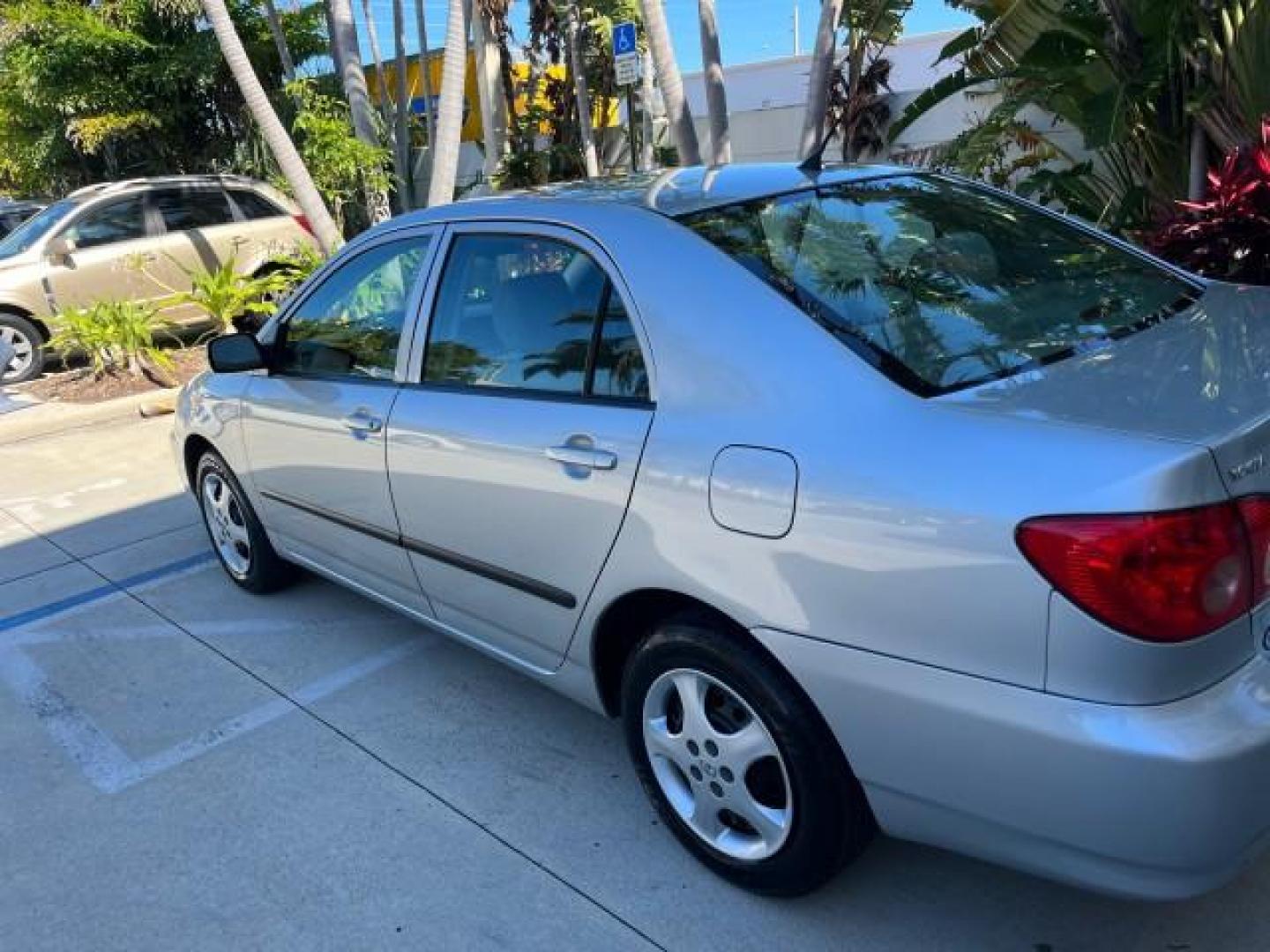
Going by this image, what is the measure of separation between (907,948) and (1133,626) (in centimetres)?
102

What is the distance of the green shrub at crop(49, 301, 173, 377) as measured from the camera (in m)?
9.18

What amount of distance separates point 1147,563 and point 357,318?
2.73m

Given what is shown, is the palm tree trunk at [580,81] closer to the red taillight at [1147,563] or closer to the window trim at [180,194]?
the window trim at [180,194]

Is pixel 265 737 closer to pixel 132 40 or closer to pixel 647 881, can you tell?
pixel 647 881

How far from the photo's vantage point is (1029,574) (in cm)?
179

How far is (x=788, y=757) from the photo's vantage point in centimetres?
225

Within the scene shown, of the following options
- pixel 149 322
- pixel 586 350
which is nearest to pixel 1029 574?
pixel 586 350

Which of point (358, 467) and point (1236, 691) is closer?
point (1236, 691)

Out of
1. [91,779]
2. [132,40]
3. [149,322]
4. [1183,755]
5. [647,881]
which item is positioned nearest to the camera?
[1183,755]

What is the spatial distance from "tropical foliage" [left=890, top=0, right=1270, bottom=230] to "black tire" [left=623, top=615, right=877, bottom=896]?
4.69m

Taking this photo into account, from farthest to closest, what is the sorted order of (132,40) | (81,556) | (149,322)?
(132,40) → (149,322) → (81,556)

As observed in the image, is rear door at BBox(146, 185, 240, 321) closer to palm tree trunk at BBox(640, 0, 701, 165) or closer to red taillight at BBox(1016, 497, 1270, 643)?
palm tree trunk at BBox(640, 0, 701, 165)

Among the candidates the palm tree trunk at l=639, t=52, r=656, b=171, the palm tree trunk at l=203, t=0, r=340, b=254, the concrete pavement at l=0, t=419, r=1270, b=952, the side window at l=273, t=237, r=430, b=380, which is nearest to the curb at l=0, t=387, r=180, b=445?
the palm tree trunk at l=203, t=0, r=340, b=254

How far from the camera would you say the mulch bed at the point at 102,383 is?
919 centimetres
